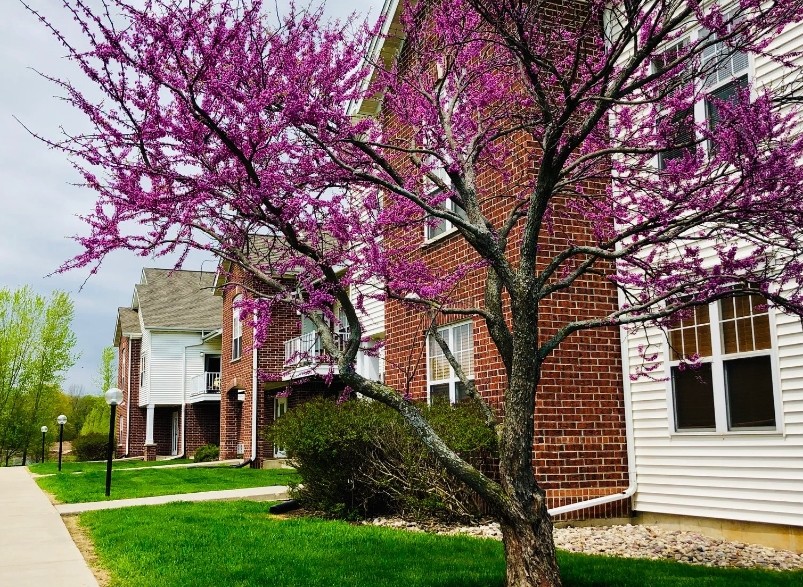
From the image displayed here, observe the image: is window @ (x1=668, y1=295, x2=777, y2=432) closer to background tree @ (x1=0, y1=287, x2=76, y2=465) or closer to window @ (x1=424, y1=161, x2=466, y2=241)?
window @ (x1=424, y1=161, x2=466, y2=241)

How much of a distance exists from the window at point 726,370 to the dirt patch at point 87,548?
6.41 m

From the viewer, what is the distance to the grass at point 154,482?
638 inches

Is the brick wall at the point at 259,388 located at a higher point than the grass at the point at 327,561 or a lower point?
higher

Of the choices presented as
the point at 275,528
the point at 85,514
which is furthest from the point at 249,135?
the point at 85,514

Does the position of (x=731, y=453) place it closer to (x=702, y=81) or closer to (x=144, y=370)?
(x=702, y=81)

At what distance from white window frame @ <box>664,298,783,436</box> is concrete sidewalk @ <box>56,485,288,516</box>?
24.4 ft

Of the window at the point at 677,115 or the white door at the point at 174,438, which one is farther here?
the white door at the point at 174,438

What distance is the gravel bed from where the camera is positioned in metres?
7.97

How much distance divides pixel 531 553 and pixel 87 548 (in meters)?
6.45

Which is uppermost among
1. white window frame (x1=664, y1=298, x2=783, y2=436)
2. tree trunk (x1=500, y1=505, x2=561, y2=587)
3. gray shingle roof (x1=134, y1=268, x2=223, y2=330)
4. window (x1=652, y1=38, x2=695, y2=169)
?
gray shingle roof (x1=134, y1=268, x2=223, y2=330)

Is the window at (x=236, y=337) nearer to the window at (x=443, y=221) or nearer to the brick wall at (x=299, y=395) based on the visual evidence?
the brick wall at (x=299, y=395)

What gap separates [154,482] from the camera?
64.3 feet

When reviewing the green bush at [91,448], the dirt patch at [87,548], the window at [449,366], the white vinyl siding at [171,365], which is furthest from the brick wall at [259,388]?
the dirt patch at [87,548]

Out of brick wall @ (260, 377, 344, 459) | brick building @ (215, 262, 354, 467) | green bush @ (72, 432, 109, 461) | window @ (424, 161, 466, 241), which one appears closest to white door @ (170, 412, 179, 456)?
green bush @ (72, 432, 109, 461)
